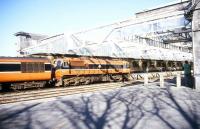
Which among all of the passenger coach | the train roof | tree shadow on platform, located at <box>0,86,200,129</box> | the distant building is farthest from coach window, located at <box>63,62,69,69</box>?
the distant building

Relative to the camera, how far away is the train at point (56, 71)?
1961 cm

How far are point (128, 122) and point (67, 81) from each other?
1567 cm

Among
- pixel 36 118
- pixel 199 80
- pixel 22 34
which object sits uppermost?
pixel 22 34

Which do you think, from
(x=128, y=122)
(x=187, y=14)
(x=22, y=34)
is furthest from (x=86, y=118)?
(x=22, y=34)

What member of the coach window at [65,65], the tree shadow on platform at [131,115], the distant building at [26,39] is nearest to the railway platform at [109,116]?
the tree shadow on platform at [131,115]

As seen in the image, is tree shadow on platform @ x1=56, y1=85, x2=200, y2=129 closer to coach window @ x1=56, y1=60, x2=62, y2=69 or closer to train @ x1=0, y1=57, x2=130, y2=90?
train @ x1=0, y1=57, x2=130, y2=90

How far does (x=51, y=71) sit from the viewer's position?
2241cm

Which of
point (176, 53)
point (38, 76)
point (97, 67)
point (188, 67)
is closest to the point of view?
point (188, 67)

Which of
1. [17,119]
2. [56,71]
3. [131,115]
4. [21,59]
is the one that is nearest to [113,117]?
[131,115]

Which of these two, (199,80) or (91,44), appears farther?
(91,44)

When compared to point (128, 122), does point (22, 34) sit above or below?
above

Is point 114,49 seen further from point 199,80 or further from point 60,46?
point 199,80

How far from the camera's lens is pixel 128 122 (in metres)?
8.38

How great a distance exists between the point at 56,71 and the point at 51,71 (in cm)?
56
